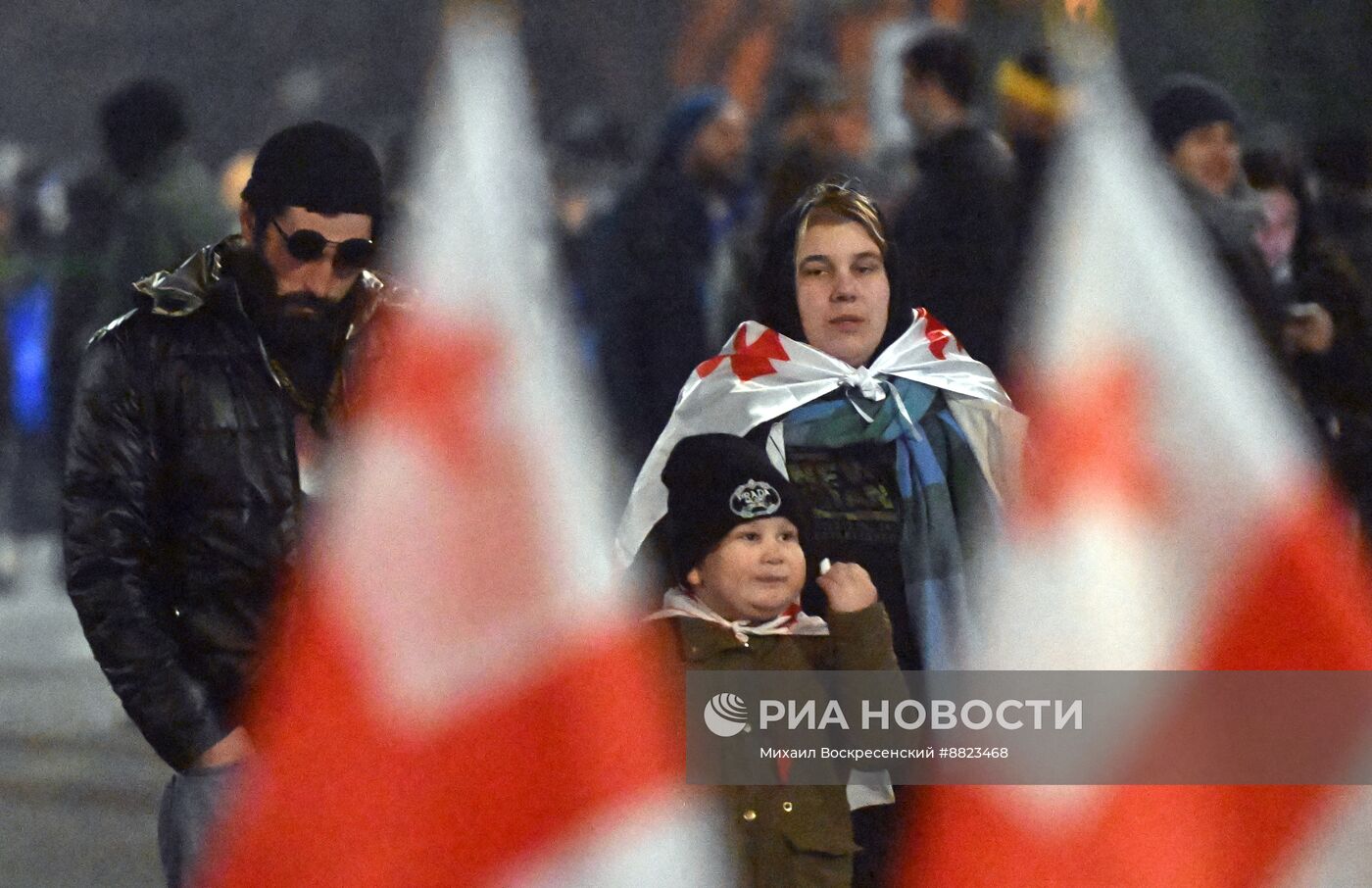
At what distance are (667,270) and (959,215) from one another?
1.51 feet

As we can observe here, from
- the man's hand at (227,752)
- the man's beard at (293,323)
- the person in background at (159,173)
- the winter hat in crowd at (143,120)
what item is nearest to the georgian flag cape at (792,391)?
the man's beard at (293,323)

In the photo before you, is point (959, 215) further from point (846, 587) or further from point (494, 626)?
point (494, 626)

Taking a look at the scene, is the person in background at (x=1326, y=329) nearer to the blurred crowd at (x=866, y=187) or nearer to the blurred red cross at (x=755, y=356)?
the blurred crowd at (x=866, y=187)

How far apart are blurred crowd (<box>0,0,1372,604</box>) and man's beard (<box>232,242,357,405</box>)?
19 cm

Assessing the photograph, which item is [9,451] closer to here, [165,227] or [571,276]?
[165,227]

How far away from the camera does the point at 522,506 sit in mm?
3170

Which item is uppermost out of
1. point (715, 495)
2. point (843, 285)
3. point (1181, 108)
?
point (1181, 108)

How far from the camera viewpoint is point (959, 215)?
3.14 metres

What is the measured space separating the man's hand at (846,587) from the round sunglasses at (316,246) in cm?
83

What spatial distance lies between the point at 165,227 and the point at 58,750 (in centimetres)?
143

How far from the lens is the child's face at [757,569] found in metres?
3.11

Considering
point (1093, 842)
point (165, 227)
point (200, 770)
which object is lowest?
point (1093, 842)

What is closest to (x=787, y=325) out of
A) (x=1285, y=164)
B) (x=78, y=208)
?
(x=1285, y=164)

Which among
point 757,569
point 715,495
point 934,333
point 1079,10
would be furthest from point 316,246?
point 1079,10
